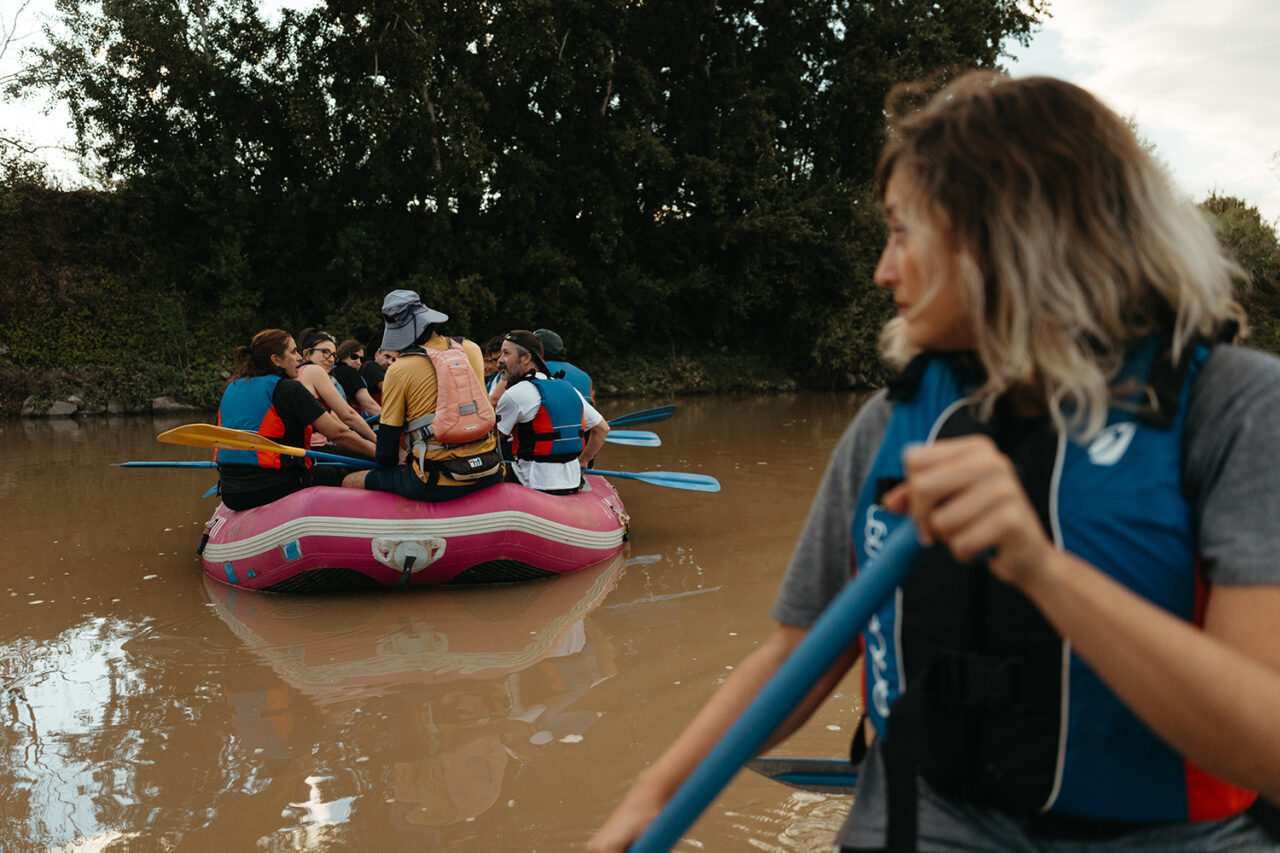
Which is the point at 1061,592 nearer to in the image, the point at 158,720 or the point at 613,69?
the point at 158,720

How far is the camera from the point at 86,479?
8711mm

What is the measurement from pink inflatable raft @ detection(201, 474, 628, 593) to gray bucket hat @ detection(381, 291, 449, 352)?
810 mm

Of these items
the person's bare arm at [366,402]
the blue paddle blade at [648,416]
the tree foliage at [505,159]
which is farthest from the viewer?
the tree foliage at [505,159]

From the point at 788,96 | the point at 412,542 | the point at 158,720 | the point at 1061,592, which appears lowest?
the point at 158,720

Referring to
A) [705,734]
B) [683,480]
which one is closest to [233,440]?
[683,480]

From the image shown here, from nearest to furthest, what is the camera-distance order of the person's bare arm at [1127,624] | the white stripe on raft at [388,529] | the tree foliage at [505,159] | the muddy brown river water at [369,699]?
the person's bare arm at [1127,624] → the muddy brown river water at [369,699] → the white stripe on raft at [388,529] → the tree foliage at [505,159]

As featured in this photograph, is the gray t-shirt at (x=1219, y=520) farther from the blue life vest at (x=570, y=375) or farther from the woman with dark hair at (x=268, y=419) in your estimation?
the blue life vest at (x=570, y=375)

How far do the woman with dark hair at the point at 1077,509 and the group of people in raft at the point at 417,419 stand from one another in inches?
161

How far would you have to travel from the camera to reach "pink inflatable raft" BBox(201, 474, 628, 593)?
4.76 m

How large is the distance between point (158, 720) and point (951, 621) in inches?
128

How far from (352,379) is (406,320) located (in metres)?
2.31

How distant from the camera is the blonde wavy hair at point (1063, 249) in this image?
815 millimetres

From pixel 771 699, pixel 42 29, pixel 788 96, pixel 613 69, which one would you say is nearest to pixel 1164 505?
pixel 771 699

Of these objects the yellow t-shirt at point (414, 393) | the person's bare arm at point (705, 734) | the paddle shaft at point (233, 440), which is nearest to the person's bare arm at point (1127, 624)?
the person's bare arm at point (705, 734)
